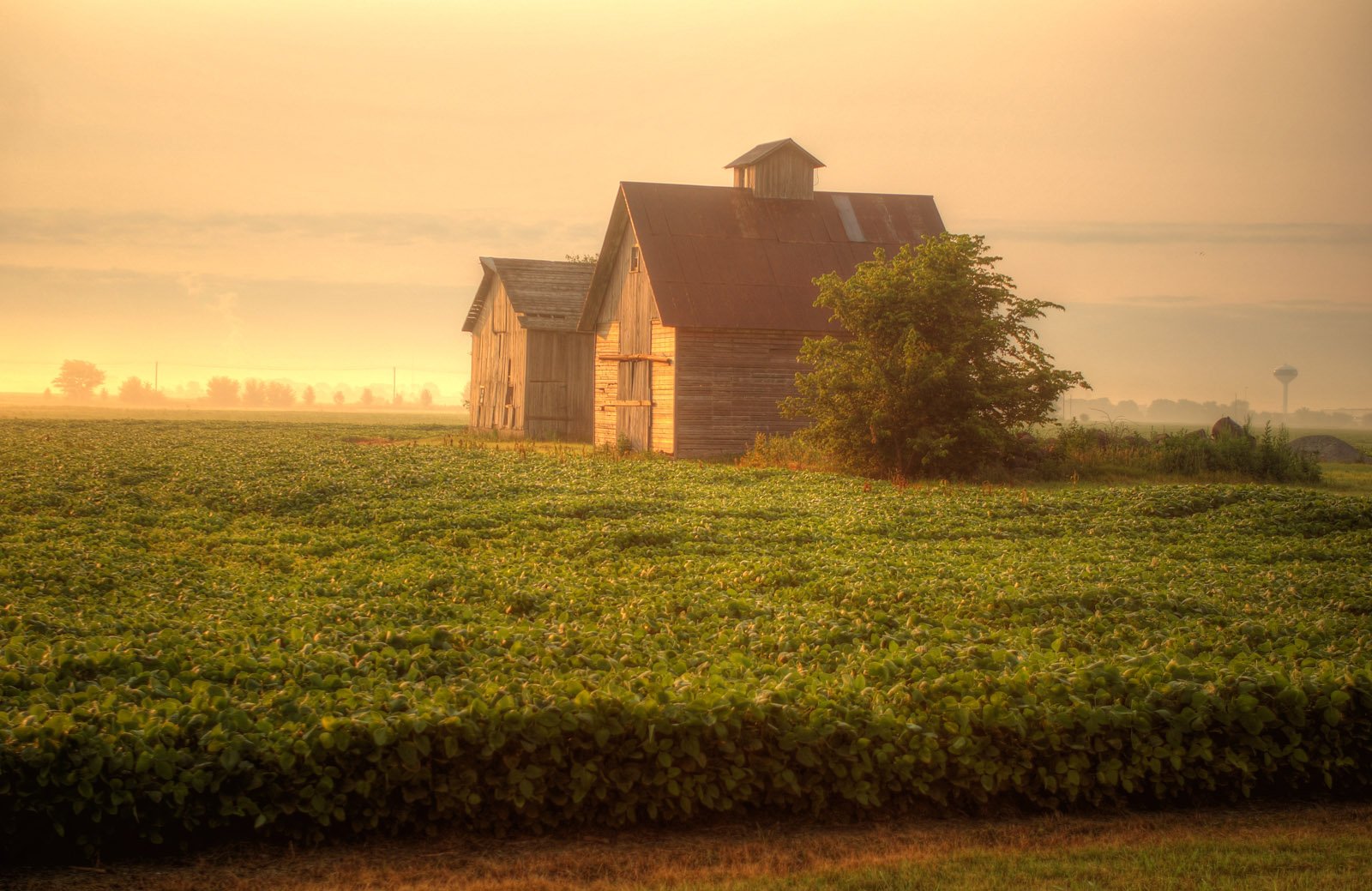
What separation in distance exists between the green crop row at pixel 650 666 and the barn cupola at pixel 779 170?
21256mm

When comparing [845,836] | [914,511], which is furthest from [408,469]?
[845,836]

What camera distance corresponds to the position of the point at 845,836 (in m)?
7.36

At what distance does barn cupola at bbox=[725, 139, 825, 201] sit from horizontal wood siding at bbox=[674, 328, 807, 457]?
21.2 ft

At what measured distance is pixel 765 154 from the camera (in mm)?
37406

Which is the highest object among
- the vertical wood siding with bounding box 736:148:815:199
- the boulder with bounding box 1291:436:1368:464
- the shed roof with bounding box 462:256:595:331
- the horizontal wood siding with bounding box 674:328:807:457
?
the vertical wood siding with bounding box 736:148:815:199

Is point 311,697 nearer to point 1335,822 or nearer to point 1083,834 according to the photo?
point 1083,834

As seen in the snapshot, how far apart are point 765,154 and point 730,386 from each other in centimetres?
860

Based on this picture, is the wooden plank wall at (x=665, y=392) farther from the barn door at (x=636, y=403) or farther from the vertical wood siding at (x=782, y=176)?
the vertical wood siding at (x=782, y=176)

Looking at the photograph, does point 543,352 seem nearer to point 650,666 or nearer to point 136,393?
point 650,666

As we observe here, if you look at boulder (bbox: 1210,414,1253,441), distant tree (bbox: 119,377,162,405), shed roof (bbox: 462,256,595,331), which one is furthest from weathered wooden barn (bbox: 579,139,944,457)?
distant tree (bbox: 119,377,162,405)

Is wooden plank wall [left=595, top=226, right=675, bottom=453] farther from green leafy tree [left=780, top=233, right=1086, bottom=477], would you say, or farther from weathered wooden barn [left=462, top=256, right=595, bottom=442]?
green leafy tree [left=780, top=233, right=1086, bottom=477]

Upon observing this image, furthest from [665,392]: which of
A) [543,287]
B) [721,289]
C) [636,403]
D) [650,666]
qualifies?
[650,666]

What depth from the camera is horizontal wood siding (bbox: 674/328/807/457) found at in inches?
1310

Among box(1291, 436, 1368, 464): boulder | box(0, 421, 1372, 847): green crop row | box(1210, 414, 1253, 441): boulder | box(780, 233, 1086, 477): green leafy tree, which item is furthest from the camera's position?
box(1291, 436, 1368, 464): boulder
